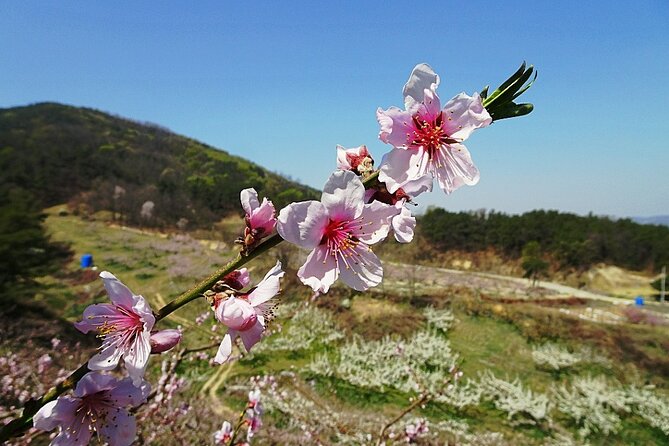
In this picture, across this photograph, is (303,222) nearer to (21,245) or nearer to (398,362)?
(398,362)

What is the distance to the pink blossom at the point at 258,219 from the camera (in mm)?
972

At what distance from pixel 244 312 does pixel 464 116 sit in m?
0.74

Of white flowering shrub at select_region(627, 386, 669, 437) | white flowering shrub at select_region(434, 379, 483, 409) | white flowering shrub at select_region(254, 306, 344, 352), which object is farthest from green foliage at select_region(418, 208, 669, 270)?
white flowering shrub at select_region(434, 379, 483, 409)

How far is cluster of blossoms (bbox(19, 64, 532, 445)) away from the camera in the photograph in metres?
0.95

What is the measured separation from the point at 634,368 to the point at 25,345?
29.9ft

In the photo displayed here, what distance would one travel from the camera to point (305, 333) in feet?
26.5

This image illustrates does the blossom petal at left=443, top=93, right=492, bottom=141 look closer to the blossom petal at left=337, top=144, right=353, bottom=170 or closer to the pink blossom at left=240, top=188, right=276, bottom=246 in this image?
the blossom petal at left=337, top=144, right=353, bottom=170

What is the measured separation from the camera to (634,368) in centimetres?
629

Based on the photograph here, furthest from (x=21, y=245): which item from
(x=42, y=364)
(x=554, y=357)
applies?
(x=554, y=357)

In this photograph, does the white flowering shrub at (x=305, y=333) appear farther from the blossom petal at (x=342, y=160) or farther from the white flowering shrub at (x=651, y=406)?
the blossom petal at (x=342, y=160)

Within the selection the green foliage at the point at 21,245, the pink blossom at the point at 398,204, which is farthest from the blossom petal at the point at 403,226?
the green foliage at the point at 21,245

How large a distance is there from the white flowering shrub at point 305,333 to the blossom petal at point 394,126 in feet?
22.6

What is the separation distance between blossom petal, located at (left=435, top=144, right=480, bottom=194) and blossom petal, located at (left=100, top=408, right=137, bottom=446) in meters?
1.11

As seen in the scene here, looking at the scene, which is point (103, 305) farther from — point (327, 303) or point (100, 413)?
point (327, 303)
